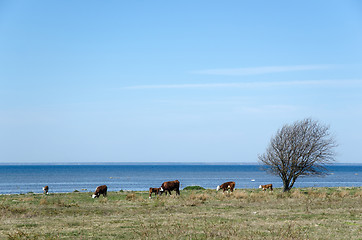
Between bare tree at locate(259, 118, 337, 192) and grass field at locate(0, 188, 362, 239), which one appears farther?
bare tree at locate(259, 118, 337, 192)

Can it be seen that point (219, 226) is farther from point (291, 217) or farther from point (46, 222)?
point (46, 222)

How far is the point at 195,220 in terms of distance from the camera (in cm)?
2248

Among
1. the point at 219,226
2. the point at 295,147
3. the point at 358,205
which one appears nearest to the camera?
the point at 219,226

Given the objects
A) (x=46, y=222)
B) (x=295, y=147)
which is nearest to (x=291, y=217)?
(x=46, y=222)

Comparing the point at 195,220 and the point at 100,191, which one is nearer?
the point at 195,220

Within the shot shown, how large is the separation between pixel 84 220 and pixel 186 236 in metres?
7.96

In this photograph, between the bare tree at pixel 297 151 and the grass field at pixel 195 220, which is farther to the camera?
the bare tree at pixel 297 151

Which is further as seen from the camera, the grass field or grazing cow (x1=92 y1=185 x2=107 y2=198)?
grazing cow (x1=92 y1=185 x2=107 y2=198)

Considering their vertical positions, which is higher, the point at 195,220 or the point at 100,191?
the point at 195,220

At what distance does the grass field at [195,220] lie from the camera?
18.0m

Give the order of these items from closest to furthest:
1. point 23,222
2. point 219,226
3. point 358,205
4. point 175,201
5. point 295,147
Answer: point 219,226 → point 23,222 → point 358,205 → point 175,201 → point 295,147

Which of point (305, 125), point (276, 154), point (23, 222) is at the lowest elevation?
point (23, 222)

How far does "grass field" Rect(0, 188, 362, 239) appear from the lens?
18000 millimetres

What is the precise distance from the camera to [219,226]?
1983 centimetres
